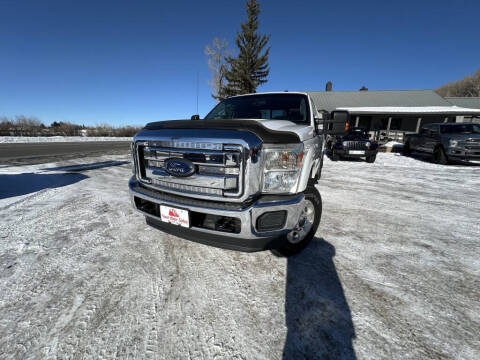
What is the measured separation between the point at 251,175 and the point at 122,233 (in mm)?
2094

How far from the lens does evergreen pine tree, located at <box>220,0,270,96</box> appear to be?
24.3 meters

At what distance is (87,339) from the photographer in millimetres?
1373

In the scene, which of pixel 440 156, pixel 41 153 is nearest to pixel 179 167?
pixel 440 156

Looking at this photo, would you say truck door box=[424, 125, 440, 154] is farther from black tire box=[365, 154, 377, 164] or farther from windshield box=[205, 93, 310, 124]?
windshield box=[205, 93, 310, 124]

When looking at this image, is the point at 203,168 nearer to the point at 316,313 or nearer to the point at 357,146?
the point at 316,313

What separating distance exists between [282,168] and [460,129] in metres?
11.2

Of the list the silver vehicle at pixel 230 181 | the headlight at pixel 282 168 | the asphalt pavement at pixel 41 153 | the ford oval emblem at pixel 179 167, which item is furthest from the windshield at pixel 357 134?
the asphalt pavement at pixel 41 153

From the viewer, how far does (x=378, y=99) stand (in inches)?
970

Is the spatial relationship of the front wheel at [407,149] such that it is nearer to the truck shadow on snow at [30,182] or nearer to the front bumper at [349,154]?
the front bumper at [349,154]

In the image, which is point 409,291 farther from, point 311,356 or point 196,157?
point 196,157

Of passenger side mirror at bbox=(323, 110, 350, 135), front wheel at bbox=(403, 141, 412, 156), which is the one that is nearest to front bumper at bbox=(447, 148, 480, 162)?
front wheel at bbox=(403, 141, 412, 156)

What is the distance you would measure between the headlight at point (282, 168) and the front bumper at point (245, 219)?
9 centimetres

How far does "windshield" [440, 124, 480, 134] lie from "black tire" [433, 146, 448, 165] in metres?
0.75

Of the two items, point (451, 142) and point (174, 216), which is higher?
point (451, 142)
